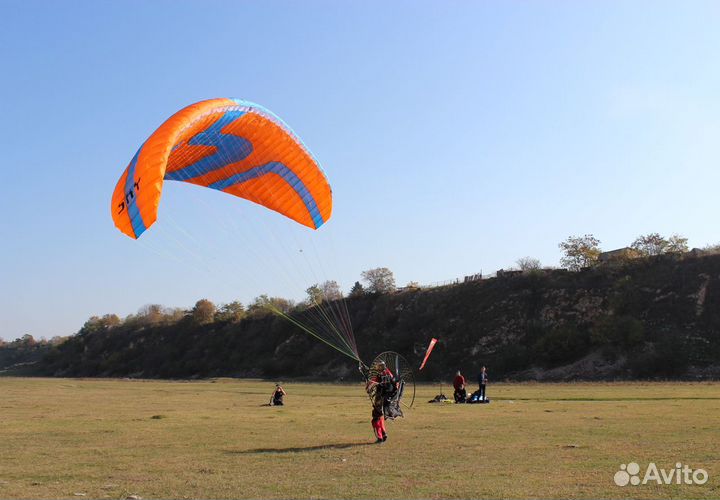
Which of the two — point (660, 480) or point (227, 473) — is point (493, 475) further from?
point (227, 473)

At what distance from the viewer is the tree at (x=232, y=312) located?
77.1 metres

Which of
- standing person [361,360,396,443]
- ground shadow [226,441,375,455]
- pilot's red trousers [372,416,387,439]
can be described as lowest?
ground shadow [226,441,375,455]

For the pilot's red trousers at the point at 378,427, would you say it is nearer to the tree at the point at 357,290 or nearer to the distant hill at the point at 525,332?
→ the distant hill at the point at 525,332

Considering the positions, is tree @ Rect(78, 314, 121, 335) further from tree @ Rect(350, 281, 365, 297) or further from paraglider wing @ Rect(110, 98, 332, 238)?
paraglider wing @ Rect(110, 98, 332, 238)

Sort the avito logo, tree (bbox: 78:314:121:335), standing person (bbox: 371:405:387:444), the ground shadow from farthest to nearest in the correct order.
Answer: tree (bbox: 78:314:121:335), standing person (bbox: 371:405:387:444), the ground shadow, the avito logo

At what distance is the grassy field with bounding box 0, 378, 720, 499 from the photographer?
814 cm

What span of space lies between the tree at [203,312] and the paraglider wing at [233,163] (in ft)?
213

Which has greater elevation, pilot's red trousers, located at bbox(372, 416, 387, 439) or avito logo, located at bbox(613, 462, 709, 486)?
pilot's red trousers, located at bbox(372, 416, 387, 439)

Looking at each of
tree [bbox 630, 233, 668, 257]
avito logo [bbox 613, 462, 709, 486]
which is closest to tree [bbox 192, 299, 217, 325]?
tree [bbox 630, 233, 668, 257]

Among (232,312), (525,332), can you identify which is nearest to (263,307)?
(232,312)

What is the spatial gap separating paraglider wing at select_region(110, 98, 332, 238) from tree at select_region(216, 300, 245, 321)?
60496 millimetres

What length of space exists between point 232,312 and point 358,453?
70.0 meters

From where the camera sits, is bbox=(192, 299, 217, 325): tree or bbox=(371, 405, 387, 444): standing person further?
bbox=(192, 299, 217, 325): tree

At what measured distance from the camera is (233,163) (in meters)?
16.3
